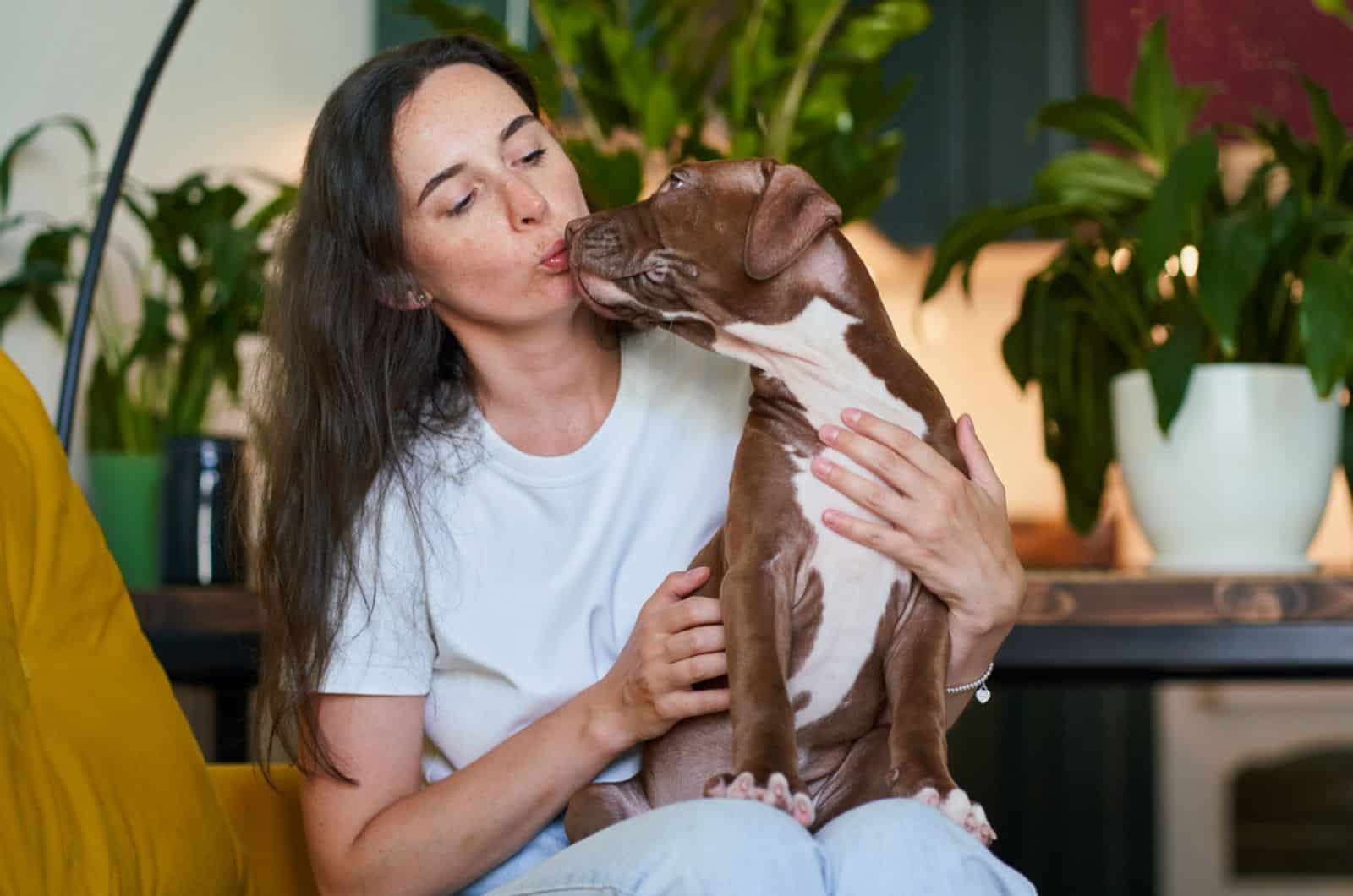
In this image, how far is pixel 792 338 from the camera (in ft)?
4.10

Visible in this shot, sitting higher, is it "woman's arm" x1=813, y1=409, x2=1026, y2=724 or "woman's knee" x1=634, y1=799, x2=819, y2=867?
"woman's arm" x1=813, y1=409, x2=1026, y2=724

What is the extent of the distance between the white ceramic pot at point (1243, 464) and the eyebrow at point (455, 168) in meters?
0.96

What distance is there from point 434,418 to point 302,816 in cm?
41

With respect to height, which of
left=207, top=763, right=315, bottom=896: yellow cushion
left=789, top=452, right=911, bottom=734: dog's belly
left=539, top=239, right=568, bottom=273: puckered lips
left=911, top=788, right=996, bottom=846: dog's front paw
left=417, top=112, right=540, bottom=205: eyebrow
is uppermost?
left=417, top=112, right=540, bottom=205: eyebrow

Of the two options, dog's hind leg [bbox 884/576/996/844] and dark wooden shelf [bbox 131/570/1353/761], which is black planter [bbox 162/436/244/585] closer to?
dark wooden shelf [bbox 131/570/1353/761]

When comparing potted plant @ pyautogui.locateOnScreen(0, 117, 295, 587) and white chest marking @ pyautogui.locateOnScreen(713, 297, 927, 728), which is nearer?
white chest marking @ pyautogui.locateOnScreen(713, 297, 927, 728)

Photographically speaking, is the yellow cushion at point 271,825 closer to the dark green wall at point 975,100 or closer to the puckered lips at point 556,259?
the puckered lips at point 556,259

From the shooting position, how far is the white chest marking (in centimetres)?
124

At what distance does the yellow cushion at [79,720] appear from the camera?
3.59ft

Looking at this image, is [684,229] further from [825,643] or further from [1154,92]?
A: [1154,92]

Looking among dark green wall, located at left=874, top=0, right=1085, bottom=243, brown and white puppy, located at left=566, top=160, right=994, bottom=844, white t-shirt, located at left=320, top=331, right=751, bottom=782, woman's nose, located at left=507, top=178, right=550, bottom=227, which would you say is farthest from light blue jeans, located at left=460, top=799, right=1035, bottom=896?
dark green wall, located at left=874, top=0, right=1085, bottom=243

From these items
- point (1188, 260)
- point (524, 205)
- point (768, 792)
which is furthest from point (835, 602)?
point (1188, 260)

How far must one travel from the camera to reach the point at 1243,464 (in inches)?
73.6

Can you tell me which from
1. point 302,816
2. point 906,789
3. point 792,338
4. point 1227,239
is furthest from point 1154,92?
point 302,816
